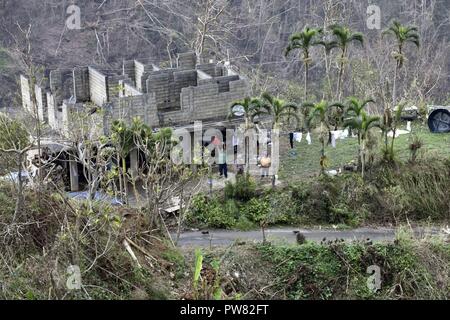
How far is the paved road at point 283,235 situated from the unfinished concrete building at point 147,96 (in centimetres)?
420

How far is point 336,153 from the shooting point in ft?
68.5

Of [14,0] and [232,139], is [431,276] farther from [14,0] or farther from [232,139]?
[14,0]

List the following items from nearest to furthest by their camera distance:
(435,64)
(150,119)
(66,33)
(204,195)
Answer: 1. (204,195)
2. (150,119)
3. (435,64)
4. (66,33)

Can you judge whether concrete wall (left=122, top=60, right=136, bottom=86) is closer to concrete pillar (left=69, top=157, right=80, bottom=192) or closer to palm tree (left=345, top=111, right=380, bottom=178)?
concrete pillar (left=69, top=157, right=80, bottom=192)

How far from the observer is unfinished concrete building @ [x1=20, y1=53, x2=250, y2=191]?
2023 cm

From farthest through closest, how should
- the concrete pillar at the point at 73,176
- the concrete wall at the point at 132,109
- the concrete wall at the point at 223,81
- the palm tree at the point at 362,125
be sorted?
1. the concrete wall at the point at 223,81
2. the concrete wall at the point at 132,109
3. the concrete pillar at the point at 73,176
4. the palm tree at the point at 362,125

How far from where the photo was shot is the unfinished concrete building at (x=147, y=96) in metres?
20.2

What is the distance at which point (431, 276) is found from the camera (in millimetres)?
14961

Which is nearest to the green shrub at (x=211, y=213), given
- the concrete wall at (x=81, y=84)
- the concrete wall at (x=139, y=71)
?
the concrete wall at (x=139, y=71)

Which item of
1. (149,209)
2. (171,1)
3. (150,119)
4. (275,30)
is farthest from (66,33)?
(149,209)

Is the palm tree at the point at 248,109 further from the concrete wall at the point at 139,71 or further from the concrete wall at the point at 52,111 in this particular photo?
the concrete wall at the point at 52,111

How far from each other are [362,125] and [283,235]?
148 inches

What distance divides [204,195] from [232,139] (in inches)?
101

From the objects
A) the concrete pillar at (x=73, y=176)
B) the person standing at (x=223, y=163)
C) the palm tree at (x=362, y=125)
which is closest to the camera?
the palm tree at (x=362, y=125)
